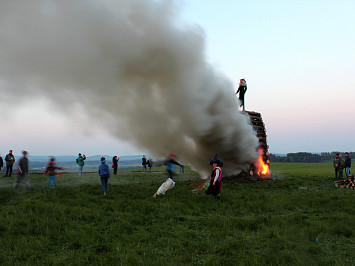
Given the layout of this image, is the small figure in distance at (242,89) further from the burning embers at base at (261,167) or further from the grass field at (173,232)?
the grass field at (173,232)

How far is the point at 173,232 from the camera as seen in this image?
763 centimetres

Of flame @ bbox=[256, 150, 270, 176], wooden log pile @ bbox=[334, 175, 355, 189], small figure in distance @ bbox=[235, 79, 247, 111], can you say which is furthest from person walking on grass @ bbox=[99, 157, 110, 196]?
wooden log pile @ bbox=[334, 175, 355, 189]

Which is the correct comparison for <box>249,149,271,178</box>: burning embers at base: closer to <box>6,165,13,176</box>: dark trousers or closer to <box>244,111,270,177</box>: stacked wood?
<box>244,111,270,177</box>: stacked wood

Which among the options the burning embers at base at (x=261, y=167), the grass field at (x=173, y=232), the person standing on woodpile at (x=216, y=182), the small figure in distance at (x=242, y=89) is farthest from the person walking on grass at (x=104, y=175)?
the small figure in distance at (x=242, y=89)

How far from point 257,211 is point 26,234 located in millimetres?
8160

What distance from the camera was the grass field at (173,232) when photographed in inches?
232

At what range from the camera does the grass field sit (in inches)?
232

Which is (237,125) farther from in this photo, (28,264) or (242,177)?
(28,264)

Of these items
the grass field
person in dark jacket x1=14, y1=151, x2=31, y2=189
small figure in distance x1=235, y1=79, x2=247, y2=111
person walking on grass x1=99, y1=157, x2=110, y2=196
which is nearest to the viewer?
the grass field

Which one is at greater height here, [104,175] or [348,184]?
[104,175]

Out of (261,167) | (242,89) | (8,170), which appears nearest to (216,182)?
(261,167)

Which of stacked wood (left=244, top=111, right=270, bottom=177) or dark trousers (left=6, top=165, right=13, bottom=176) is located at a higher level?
stacked wood (left=244, top=111, right=270, bottom=177)

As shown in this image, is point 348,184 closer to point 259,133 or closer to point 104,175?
point 259,133

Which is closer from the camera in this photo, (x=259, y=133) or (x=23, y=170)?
(x=23, y=170)
